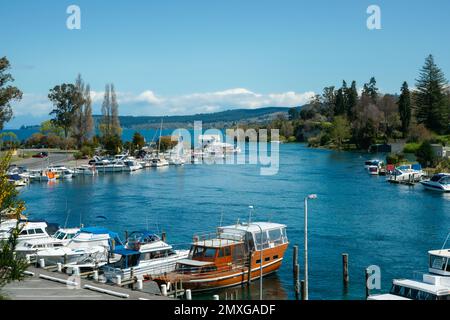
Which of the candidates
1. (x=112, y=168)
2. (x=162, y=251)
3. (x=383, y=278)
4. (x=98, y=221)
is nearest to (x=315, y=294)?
(x=383, y=278)

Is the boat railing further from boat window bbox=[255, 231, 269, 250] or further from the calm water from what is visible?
boat window bbox=[255, 231, 269, 250]

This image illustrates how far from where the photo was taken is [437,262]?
26297mm

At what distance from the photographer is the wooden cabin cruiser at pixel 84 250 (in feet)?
98.2

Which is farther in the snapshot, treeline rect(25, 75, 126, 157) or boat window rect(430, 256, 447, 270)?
treeline rect(25, 75, 126, 157)

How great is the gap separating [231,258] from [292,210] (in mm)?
21860

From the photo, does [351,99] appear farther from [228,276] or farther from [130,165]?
[228,276]

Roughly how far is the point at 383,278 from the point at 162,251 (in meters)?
11.6

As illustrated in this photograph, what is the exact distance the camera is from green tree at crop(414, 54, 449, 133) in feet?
360

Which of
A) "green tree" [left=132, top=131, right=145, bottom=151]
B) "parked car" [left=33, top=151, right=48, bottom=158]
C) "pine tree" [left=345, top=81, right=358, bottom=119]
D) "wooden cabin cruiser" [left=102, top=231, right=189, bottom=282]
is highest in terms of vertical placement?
"pine tree" [left=345, top=81, right=358, bottom=119]

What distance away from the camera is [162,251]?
99.2 feet

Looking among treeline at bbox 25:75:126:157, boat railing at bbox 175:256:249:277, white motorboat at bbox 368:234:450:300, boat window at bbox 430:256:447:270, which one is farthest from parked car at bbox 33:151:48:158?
white motorboat at bbox 368:234:450:300

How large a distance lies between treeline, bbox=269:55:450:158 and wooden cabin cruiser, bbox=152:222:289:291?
67.4 metres
